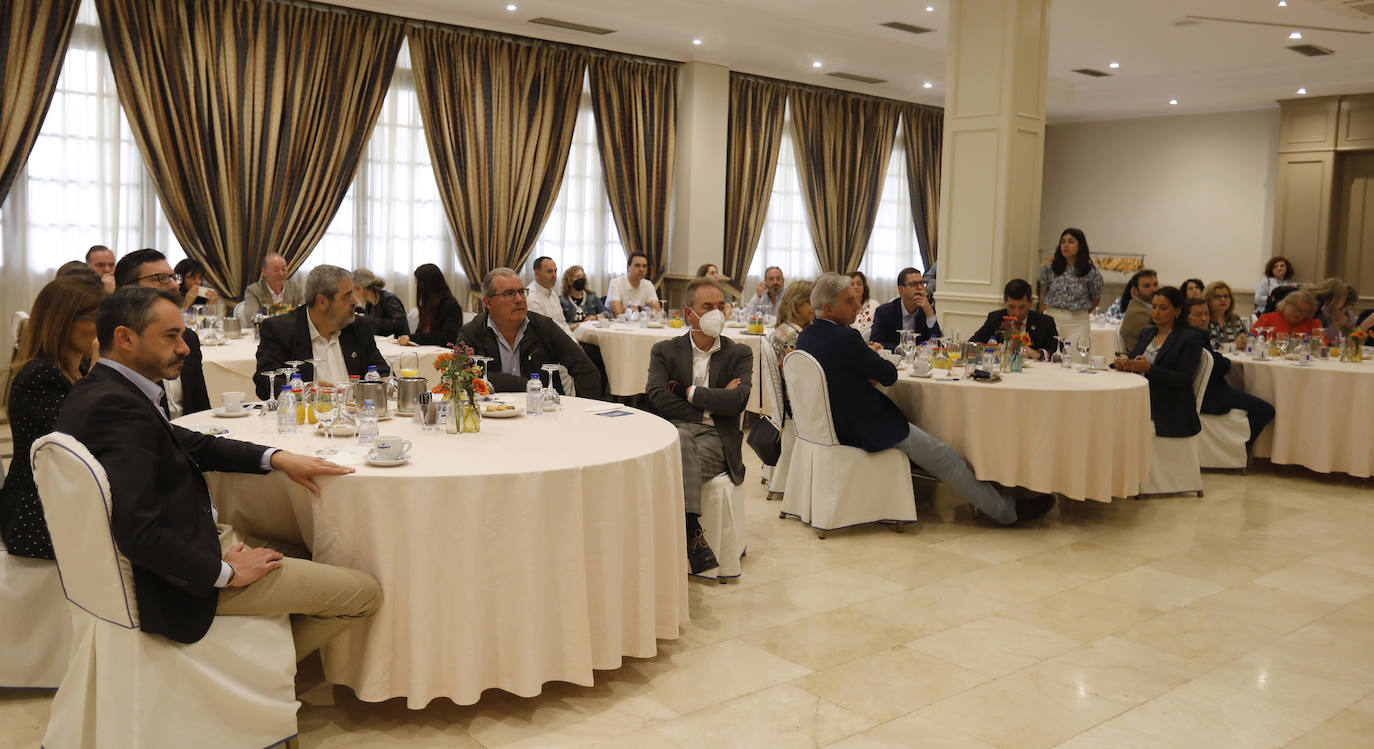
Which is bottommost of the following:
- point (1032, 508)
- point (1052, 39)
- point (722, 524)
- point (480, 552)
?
point (1032, 508)

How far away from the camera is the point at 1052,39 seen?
10.7 m

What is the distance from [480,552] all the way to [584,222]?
836 cm

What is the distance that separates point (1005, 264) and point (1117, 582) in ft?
12.3

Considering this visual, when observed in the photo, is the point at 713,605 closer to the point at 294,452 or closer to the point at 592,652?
the point at 592,652

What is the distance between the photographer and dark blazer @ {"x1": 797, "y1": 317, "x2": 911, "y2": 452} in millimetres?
5023

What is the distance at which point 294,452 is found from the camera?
3.20 m

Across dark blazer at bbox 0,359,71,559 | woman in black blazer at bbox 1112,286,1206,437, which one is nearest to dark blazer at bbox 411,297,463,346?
dark blazer at bbox 0,359,71,559

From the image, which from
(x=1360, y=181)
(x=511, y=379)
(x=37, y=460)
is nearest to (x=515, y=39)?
(x=511, y=379)

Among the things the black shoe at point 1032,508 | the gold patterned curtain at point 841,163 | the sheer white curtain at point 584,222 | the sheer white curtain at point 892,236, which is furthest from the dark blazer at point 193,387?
the sheer white curtain at point 892,236

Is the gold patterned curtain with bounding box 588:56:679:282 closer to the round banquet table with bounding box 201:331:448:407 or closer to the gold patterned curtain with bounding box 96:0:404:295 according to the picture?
the gold patterned curtain with bounding box 96:0:404:295

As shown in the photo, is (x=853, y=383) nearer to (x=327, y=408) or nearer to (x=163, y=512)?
(x=327, y=408)

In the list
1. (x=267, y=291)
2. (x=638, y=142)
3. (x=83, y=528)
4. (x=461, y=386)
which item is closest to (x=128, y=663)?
(x=83, y=528)

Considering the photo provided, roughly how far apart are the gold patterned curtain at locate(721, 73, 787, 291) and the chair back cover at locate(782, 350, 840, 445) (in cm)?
702

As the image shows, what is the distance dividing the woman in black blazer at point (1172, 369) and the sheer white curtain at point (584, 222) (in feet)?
20.1
